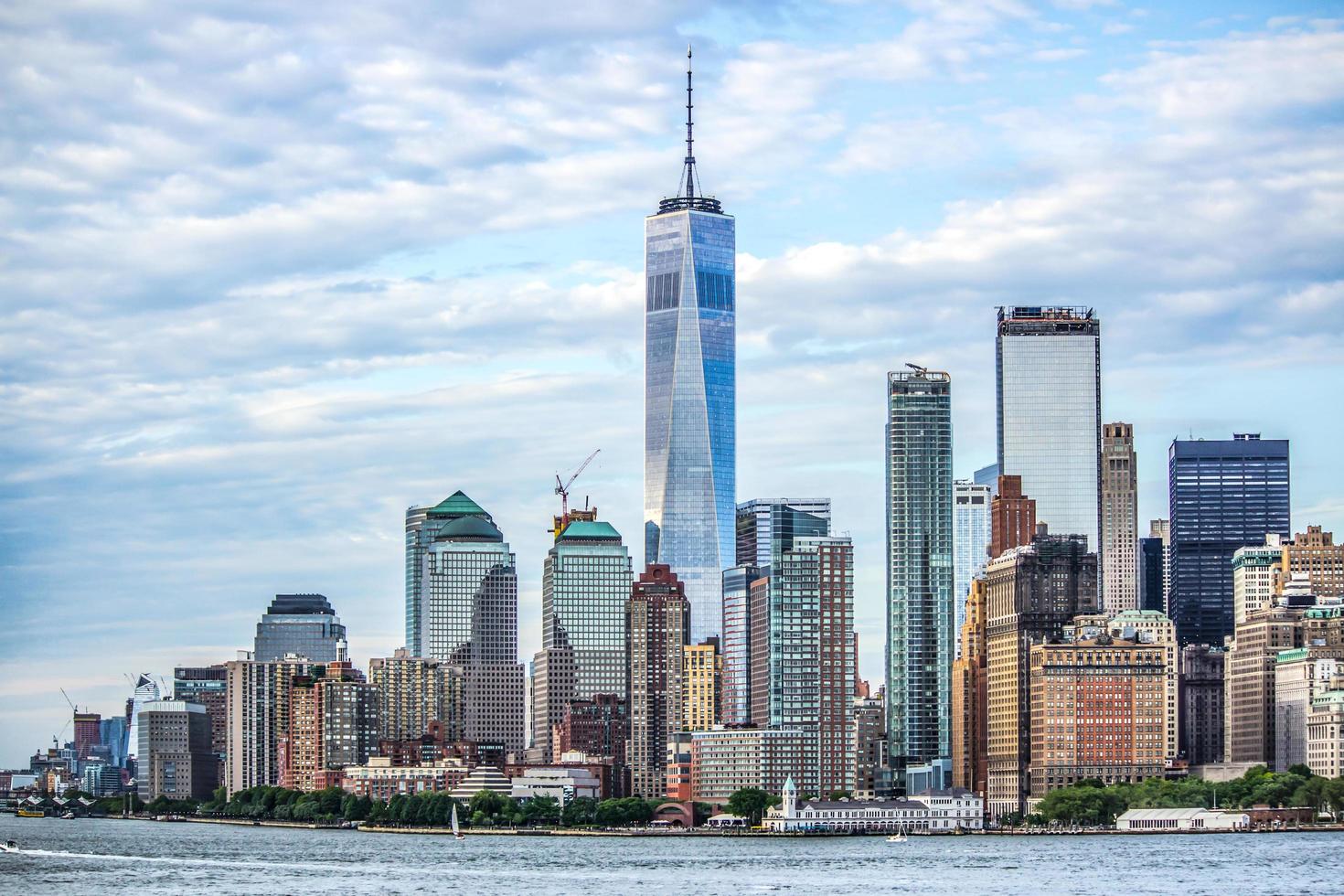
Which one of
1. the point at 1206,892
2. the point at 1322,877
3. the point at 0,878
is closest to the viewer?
the point at 1206,892

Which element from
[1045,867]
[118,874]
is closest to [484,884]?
[118,874]

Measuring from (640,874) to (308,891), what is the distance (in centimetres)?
3235

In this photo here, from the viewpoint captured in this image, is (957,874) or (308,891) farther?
(957,874)

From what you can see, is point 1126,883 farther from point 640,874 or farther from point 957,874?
point 640,874

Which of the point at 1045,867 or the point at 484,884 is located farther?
the point at 1045,867

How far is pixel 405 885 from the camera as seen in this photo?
17712 cm

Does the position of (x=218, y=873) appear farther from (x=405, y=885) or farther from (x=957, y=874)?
(x=957, y=874)

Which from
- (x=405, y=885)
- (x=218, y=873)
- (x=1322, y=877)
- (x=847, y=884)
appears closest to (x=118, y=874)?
(x=218, y=873)

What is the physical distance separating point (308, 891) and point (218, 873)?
28.6 m

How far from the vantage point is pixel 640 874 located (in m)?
192

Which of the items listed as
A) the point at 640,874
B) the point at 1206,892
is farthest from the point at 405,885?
the point at 1206,892

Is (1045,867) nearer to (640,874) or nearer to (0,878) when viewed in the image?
(640,874)

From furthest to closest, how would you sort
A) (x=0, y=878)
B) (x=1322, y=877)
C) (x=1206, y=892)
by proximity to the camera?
(x=0, y=878)
(x=1322, y=877)
(x=1206, y=892)

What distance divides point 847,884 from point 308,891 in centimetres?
3786
